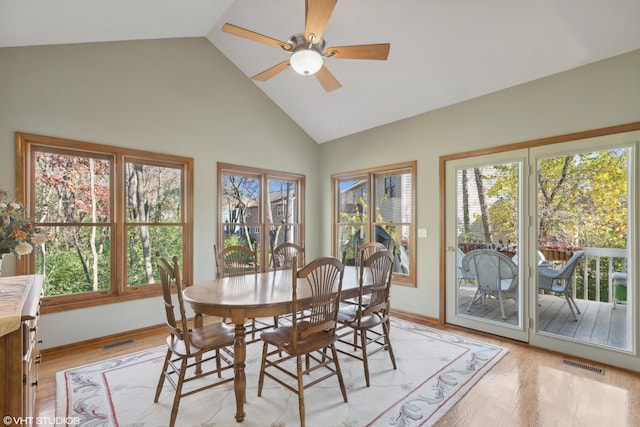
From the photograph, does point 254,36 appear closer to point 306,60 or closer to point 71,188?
point 306,60

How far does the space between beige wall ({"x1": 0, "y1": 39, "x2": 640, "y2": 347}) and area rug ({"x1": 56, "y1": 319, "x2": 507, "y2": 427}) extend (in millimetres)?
998

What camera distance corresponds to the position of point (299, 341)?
217 centimetres

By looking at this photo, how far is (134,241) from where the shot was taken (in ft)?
12.0

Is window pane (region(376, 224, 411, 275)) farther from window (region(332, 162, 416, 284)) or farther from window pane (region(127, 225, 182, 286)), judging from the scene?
window pane (region(127, 225, 182, 286))

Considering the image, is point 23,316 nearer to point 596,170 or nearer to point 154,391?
point 154,391

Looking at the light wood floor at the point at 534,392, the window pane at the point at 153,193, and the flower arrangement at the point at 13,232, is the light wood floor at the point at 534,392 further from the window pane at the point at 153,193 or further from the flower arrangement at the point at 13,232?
the window pane at the point at 153,193

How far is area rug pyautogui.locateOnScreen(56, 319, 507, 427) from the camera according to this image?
81.2 inches

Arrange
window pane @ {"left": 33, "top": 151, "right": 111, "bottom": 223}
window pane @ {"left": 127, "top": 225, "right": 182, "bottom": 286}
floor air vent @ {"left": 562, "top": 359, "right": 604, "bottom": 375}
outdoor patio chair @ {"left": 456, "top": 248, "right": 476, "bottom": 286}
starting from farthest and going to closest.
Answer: outdoor patio chair @ {"left": 456, "top": 248, "right": 476, "bottom": 286}
window pane @ {"left": 127, "top": 225, "right": 182, "bottom": 286}
window pane @ {"left": 33, "top": 151, "right": 111, "bottom": 223}
floor air vent @ {"left": 562, "top": 359, "right": 604, "bottom": 375}

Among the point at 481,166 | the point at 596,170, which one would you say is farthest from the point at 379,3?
the point at 596,170

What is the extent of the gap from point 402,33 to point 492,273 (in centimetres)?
280

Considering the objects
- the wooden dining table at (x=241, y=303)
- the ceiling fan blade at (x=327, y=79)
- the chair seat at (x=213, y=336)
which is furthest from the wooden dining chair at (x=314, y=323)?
the ceiling fan blade at (x=327, y=79)

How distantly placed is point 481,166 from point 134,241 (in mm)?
4132

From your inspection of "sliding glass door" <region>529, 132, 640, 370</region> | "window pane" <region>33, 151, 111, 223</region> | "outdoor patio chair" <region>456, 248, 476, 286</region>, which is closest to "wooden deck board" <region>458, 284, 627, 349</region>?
"sliding glass door" <region>529, 132, 640, 370</region>

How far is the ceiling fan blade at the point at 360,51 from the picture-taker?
2.51m
